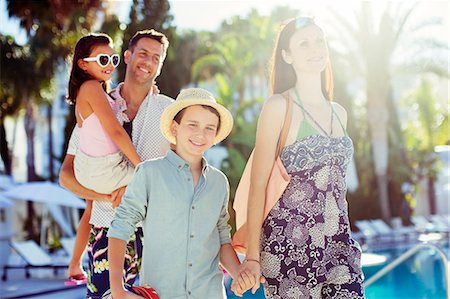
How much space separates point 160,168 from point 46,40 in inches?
751

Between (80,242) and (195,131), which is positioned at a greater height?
(195,131)

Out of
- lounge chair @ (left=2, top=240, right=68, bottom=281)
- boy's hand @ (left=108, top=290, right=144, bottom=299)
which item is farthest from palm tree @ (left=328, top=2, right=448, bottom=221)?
boy's hand @ (left=108, top=290, right=144, bottom=299)

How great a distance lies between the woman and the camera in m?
2.82

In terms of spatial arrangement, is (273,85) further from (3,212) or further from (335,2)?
(335,2)

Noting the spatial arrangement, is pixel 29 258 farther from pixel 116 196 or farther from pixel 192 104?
pixel 192 104

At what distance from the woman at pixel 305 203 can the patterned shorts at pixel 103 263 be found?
59 centimetres

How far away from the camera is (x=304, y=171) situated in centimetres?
290

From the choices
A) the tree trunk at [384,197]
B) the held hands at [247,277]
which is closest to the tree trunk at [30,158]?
the tree trunk at [384,197]

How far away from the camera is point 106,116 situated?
318cm

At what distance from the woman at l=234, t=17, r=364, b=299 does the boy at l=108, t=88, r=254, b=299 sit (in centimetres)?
14

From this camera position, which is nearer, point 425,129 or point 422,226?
point 422,226

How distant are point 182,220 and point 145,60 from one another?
0.98m

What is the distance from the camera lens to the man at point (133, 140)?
3.20m

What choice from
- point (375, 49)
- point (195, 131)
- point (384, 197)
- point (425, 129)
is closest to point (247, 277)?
point (195, 131)
